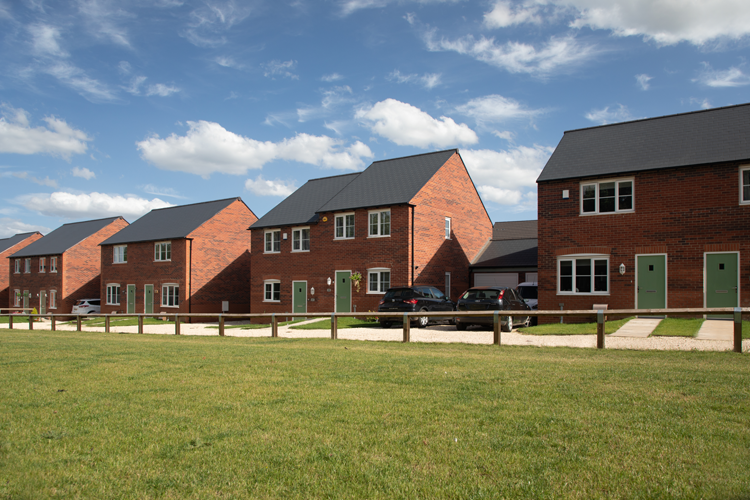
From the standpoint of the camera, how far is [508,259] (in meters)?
30.6

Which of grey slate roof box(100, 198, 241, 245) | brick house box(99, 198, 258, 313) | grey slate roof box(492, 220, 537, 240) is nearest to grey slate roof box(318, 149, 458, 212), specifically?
grey slate roof box(492, 220, 537, 240)

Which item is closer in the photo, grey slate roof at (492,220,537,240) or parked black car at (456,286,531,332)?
parked black car at (456,286,531,332)

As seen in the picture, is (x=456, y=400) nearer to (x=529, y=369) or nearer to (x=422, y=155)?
(x=529, y=369)

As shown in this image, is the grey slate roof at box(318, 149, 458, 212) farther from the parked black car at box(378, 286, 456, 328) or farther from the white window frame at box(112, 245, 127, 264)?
the white window frame at box(112, 245, 127, 264)

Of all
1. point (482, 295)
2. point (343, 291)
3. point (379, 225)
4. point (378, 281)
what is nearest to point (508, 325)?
point (482, 295)

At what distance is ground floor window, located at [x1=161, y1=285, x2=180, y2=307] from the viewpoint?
1447 inches

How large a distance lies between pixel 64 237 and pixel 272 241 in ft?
100

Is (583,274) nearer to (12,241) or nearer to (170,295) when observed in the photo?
(170,295)

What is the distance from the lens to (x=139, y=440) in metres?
4.71

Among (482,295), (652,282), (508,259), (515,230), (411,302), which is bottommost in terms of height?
(411,302)

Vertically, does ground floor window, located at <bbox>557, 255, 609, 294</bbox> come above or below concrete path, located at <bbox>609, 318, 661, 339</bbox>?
above

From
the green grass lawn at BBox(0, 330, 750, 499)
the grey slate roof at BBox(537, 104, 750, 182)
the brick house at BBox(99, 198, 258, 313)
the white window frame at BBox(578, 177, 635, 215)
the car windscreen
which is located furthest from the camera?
the brick house at BBox(99, 198, 258, 313)

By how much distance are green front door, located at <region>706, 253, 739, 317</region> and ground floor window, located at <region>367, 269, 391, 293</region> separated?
13948 millimetres

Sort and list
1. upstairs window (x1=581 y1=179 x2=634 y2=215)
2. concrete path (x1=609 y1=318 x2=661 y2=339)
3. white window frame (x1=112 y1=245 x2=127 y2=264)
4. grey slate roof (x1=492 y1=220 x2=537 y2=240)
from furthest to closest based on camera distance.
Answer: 1. white window frame (x1=112 y1=245 x2=127 y2=264)
2. grey slate roof (x1=492 y1=220 x2=537 y2=240)
3. upstairs window (x1=581 y1=179 x2=634 y2=215)
4. concrete path (x1=609 y1=318 x2=661 y2=339)
